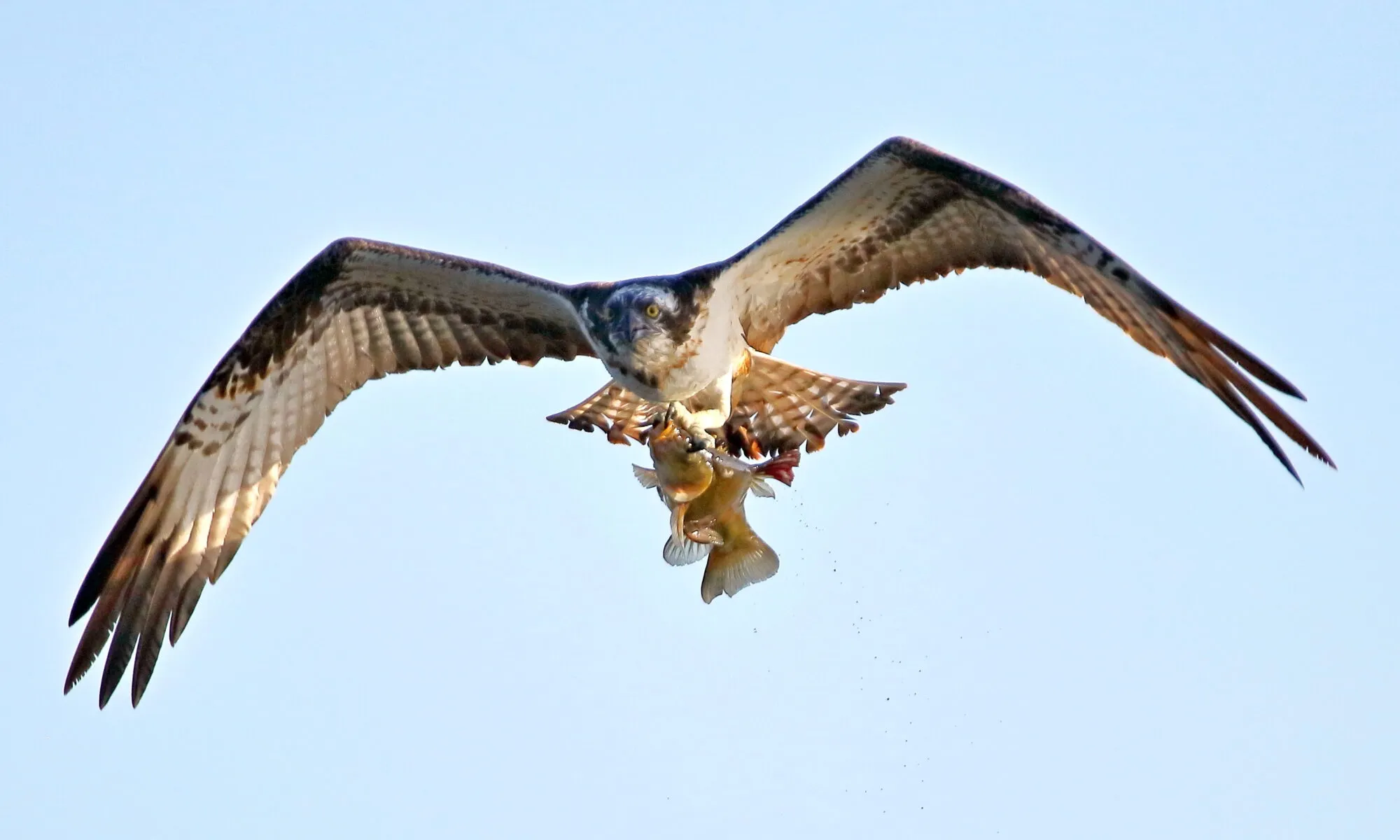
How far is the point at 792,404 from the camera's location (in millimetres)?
11023

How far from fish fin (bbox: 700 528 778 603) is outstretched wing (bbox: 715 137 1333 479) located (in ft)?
3.79

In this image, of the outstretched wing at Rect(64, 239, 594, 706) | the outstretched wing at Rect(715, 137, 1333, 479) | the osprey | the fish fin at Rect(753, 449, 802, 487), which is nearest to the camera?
the outstretched wing at Rect(715, 137, 1333, 479)

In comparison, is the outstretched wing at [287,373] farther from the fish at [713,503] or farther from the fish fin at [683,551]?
the fish fin at [683,551]

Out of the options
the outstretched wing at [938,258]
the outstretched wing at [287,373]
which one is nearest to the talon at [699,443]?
the outstretched wing at [938,258]

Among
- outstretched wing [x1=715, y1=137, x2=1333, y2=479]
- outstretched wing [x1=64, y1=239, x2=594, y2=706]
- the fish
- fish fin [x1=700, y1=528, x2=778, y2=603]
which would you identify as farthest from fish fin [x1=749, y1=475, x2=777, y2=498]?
outstretched wing [x1=64, y1=239, x2=594, y2=706]

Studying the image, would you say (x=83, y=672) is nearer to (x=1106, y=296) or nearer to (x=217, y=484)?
(x=217, y=484)

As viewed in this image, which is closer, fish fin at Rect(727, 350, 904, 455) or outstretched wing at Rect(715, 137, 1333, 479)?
outstretched wing at Rect(715, 137, 1333, 479)

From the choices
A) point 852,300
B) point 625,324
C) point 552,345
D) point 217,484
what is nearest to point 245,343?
point 217,484

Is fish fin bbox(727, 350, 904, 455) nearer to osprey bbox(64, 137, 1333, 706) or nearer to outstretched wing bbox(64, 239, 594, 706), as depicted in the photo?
osprey bbox(64, 137, 1333, 706)

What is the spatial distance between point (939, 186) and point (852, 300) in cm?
107

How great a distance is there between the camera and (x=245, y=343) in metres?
11.1

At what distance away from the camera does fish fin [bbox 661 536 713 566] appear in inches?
423

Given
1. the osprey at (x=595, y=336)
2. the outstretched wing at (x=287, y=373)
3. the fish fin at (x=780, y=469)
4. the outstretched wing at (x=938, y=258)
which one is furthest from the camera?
the outstretched wing at (x=287, y=373)

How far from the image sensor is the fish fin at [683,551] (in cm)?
1073
